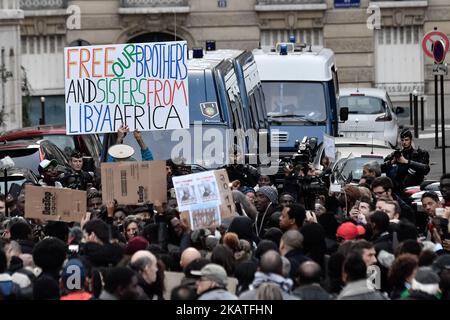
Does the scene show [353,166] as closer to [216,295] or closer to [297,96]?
[297,96]

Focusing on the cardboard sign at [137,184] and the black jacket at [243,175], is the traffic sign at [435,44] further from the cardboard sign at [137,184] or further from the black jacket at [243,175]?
the cardboard sign at [137,184]

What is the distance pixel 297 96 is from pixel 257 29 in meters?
16.6

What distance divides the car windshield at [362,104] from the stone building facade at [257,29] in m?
Result: 9.68

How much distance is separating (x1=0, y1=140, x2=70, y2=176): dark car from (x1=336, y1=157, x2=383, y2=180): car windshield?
135 inches

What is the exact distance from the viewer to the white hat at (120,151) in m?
18.6

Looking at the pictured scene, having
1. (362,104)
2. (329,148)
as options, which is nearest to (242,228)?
(329,148)

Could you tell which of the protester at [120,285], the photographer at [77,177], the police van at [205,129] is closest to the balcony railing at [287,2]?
the police van at [205,129]

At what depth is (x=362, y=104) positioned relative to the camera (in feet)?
109

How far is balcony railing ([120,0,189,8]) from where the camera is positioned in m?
43.0

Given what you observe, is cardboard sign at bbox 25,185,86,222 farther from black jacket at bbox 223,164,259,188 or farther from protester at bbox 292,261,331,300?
protester at bbox 292,261,331,300

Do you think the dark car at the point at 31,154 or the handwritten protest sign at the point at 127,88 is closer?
the handwritten protest sign at the point at 127,88

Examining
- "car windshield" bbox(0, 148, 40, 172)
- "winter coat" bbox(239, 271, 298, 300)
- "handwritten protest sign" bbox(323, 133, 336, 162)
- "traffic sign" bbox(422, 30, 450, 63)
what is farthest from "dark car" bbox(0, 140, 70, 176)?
"winter coat" bbox(239, 271, 298, 300)

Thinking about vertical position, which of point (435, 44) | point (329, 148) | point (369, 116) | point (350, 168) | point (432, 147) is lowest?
point (350, 168)
